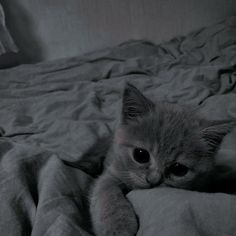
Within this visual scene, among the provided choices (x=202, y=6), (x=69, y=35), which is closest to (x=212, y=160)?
(x=69, y=35)

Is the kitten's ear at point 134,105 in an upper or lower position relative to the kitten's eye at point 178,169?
upper

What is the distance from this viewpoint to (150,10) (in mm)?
2404

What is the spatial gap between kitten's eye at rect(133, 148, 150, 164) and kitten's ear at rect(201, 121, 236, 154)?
0.51 feet

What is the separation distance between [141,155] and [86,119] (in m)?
0.50

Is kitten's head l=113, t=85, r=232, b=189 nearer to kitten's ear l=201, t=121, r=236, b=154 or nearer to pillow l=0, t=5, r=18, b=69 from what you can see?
kitten's ear l=201, t=121, r=236, b=154

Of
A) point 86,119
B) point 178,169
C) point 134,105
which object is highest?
point 134,105

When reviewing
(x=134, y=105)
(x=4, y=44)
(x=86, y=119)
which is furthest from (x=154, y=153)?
(x=4, y=44)

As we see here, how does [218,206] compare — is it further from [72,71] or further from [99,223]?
[72,71]

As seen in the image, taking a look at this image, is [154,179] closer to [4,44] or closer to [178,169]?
[178,169]

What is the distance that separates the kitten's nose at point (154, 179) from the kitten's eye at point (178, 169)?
0.04 m

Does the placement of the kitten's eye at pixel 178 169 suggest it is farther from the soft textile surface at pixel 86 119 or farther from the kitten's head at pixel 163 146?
the soft textile surface at pixel 86 119

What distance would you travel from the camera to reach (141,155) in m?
0.86

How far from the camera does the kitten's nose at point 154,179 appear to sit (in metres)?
0.80

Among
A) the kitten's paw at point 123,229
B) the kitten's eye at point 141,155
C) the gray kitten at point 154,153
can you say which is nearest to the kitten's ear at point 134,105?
the gray kitten at point 154,153
